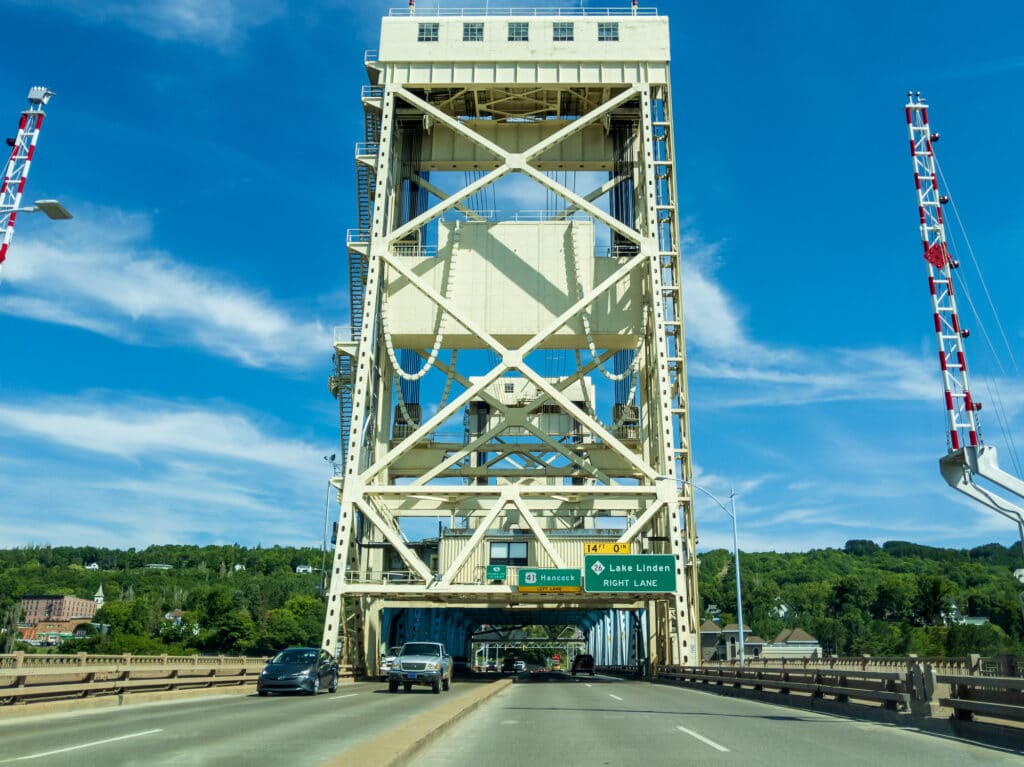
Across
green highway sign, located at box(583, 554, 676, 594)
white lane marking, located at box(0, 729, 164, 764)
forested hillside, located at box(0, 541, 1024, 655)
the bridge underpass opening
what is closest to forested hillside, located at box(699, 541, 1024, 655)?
forested hillside, located at box(0, 541, 1024, 655)

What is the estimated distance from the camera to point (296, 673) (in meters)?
26.4

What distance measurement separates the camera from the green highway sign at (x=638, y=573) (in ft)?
118

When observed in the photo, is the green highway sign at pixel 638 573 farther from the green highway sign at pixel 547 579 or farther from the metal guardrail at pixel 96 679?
the metal guardrail at pixel 96 679

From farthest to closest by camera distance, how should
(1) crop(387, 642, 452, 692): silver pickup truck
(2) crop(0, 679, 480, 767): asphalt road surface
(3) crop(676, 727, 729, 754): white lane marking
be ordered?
1. (1) crop(387, 642, 452, 692): silver pickup truck
2. (3) crop(676, 727, 729, 754): white lane marking
3. (2) crop(0, 679, 480, 767): asphalt road surface

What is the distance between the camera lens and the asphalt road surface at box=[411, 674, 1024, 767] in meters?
11.2

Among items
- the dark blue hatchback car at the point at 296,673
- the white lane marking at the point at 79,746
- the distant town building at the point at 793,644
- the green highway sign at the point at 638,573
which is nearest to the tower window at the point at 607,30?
the green highway sign at the point at 638,573

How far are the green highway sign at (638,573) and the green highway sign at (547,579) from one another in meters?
1.24

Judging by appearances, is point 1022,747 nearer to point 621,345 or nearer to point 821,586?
point 621,345

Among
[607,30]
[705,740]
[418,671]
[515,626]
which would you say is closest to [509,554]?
[418,671]

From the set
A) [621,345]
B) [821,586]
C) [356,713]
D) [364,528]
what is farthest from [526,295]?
[821,586]

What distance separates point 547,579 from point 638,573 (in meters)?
3.75

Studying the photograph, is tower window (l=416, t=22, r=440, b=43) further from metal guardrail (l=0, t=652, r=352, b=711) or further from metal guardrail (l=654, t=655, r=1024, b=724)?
metal guardrail (l=654, t=655, r=1024, b=724)

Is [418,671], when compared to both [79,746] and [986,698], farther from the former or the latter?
[986,698]

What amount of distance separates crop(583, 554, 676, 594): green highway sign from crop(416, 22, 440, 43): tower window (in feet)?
86.0
